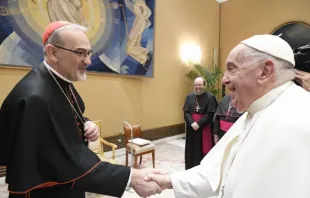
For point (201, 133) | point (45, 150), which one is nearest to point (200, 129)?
point (201, 133)

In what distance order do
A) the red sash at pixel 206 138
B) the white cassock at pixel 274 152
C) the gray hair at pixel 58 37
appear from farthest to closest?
the red sash at pixel 206 138
the gray hair at pixel 58 37
the white cassock at pixel 274 152

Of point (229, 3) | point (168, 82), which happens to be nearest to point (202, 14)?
point (229, 3)

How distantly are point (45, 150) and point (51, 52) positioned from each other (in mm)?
578

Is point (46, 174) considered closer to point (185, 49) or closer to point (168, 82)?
point (168, 82)

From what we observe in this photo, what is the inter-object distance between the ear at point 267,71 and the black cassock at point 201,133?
9.02 feet

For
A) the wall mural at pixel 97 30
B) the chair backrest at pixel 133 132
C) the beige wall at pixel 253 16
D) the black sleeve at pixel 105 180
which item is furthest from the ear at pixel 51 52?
the beige wall at pixel 253 16

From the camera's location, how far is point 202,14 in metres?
6.91

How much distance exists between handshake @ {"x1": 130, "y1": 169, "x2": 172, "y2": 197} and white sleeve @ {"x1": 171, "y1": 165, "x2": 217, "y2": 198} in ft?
0.22

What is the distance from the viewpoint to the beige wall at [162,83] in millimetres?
4711

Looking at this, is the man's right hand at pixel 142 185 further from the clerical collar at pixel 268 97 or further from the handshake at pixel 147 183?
the clerical collar at pixel 268 97

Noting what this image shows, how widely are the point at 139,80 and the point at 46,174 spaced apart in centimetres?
426

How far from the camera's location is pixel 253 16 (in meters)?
6.67

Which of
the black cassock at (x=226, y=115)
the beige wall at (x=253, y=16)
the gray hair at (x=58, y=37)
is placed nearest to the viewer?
the gray hair at (x=58, y=37)

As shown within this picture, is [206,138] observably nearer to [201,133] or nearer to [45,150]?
[201,133]
